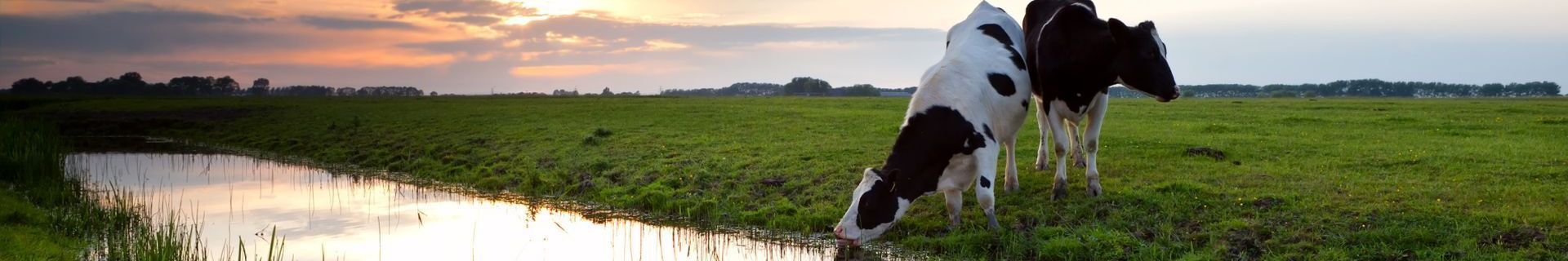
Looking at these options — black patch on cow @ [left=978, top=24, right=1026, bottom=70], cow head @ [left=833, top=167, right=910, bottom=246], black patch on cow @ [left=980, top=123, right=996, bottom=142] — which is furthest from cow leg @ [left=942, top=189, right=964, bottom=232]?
black patch on cow @ [left=978, top=24, right=1026, bottom=70]

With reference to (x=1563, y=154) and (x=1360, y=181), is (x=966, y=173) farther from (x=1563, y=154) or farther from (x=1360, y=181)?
(x=1563, y=154)

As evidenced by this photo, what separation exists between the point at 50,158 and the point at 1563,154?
24374 mm

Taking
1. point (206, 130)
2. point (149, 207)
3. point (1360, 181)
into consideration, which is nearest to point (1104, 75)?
point (1360, 181)

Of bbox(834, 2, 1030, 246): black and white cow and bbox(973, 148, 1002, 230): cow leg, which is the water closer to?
bbox(834, 2, 1030, 246): black and white cow

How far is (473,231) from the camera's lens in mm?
12234

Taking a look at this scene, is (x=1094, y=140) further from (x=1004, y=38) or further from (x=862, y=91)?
(x=862, y=91)

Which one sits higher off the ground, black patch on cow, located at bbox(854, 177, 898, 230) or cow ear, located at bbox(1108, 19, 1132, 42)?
cow ear, located at bbox(1108, 19, 1132, 42)

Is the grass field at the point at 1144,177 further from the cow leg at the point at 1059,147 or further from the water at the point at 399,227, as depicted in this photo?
the water at the point at 399,227

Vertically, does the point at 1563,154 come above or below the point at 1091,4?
below

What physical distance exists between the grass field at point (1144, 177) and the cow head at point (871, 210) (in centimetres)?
98

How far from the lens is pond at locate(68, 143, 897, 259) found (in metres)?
10.7

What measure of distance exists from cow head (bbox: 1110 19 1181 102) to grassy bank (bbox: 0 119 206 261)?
891 cm

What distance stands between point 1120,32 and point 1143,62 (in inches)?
15.0

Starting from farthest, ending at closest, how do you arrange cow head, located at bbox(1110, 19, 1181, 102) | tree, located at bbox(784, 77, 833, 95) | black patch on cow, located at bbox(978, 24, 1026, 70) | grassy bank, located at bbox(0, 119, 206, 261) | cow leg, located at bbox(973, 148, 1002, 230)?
1. tree, located at bbox(784, 77, 833, 95)
2. black patch on cow, located at bbox(978, 24, 1026, 70)
3. cow head, located at bbox(1110, 19, 1181, 102)
4. grassy bank, located at bbox(0, 119, 206, 261)
5. cow leg, located at bbox(973, 148, 1002, 230)
